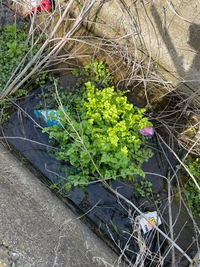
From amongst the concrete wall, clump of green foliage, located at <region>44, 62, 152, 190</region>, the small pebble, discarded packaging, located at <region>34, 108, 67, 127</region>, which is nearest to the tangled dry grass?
the concrete wall

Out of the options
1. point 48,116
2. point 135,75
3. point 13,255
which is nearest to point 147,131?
point 135,75

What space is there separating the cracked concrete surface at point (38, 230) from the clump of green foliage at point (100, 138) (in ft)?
1.37

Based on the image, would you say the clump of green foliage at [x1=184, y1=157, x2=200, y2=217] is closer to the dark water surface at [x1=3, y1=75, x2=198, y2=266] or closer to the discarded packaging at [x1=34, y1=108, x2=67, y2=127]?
the dark water surface at [x1=3, y1=75, x2=198, y2=266]

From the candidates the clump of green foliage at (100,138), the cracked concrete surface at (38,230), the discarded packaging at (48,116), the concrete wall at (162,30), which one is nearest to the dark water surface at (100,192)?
the discarded packaging at (48,116)

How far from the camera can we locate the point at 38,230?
91.8 inches

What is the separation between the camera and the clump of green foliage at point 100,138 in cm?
274

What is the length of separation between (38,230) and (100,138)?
44.8 inches

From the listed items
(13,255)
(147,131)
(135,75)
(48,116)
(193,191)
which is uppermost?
(135,75)

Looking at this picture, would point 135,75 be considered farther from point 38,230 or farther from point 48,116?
point 38,230

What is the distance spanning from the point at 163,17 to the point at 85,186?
239 centimetres

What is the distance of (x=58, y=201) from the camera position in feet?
9.10

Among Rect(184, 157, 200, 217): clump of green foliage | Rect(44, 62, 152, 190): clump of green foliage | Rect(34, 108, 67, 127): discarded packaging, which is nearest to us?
Rect(44, 62, 152, 190): clump of green foliage

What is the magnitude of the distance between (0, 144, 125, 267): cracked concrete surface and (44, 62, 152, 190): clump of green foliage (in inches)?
16.4

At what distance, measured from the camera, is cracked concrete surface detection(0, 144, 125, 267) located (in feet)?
7.16
